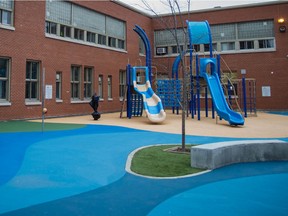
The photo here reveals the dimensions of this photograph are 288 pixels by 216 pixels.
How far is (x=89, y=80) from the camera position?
21.7m

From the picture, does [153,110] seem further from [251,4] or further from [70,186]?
[251,4]

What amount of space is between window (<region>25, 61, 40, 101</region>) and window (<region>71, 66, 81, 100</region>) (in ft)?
9.96

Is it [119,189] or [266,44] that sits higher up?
[266,44]

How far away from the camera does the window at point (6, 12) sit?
51.2 feet

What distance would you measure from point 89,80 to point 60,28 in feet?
14.8

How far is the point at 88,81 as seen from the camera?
21484 mm

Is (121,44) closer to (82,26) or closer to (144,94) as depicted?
(82,26)

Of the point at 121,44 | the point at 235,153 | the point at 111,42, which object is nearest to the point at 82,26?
the point at 111,42

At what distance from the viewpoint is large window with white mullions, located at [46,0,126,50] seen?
1866 centimetres

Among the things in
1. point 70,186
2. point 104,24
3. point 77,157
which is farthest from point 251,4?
point 70,186

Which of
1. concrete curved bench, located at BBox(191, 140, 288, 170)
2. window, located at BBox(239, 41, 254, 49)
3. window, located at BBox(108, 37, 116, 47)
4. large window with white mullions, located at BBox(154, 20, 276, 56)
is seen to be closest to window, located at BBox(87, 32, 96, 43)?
window, located at BBox(108, 37, 116, 47)

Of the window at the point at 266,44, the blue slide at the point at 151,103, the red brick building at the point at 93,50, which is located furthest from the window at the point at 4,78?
the window at the point at 266,44

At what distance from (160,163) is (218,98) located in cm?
1015

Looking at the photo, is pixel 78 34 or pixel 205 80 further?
pixel 78 34
